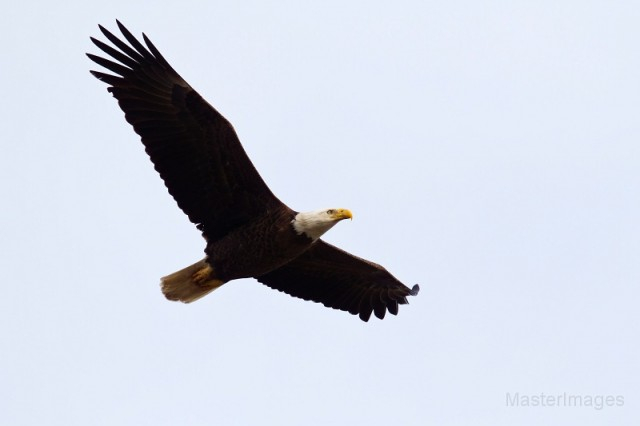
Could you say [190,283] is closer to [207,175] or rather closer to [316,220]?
[207,175]

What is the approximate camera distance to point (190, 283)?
1670 cm

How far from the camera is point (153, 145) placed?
51.7ft

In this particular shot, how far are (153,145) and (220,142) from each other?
→ 0.77 m

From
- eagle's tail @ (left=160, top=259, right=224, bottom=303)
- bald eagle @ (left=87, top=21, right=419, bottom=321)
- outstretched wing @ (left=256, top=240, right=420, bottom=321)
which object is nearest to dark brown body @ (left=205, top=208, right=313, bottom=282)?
bald eagle @ (left=87, top=21, right=419, bottom=321)

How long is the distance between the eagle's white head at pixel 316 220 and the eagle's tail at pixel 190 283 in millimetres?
1308

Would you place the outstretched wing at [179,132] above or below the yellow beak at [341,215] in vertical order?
above

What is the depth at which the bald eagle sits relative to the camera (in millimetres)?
15758

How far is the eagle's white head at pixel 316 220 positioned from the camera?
15.9 meters

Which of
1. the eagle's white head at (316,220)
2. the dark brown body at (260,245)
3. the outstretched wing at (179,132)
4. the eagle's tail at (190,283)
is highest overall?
the outstretched wing at (179,132)

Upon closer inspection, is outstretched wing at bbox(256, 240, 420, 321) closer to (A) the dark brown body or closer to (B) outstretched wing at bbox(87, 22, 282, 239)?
(A) the dark brown body

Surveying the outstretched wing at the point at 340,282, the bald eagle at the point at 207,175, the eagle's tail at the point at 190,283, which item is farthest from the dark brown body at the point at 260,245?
the outstretched wing at the point at 340,282

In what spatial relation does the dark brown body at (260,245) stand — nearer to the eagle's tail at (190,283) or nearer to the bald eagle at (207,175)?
the bald eagle at (207,175)

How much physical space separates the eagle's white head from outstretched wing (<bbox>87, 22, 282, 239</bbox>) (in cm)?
41

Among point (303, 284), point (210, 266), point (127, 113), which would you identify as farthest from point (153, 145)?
point (303, 284)
